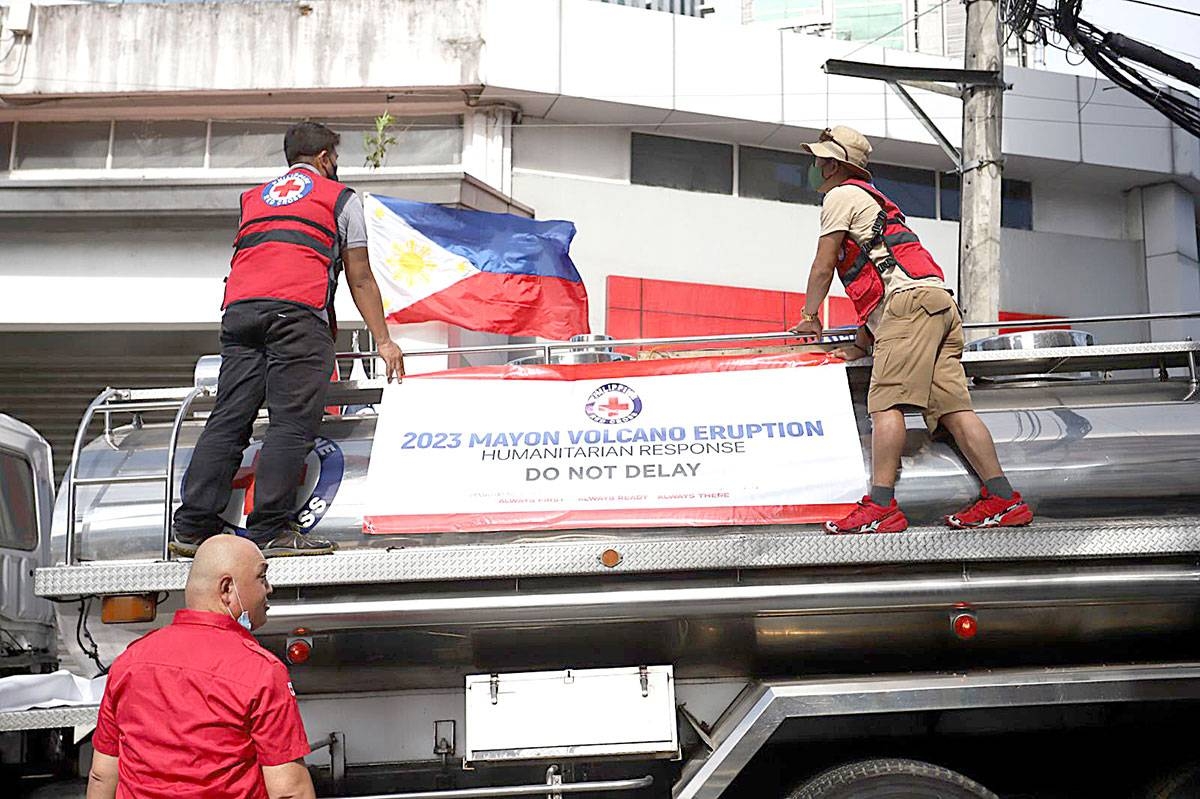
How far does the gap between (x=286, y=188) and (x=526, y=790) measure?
2610 mm

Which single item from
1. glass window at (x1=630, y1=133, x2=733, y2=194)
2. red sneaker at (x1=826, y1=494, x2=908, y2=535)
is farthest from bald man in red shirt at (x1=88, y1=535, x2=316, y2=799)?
glass window at (x1=630, y1=133, x2=733, y2=194)

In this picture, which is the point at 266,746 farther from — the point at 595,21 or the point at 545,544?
the point at 595,21

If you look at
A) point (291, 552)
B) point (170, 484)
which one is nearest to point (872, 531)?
point (291, 552)

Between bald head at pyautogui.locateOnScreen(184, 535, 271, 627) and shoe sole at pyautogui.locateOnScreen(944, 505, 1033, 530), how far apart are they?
2.56 m

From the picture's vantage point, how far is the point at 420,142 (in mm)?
12828

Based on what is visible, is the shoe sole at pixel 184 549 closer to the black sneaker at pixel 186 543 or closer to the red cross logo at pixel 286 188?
the black sneaker at pixel 186 543

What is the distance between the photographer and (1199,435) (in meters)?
4.64

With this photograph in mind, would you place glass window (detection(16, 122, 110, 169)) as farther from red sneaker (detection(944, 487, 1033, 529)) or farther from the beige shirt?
red sneaker (detection(944, 487, 1033, 529))

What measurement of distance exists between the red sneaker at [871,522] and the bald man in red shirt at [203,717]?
2129 millimetres

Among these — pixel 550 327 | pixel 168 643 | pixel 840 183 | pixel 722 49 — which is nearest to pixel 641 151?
pixel 722 49

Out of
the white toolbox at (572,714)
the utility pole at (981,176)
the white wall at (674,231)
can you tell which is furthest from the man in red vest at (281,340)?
the white wall at (674,231)

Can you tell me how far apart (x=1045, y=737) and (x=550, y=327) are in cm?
546

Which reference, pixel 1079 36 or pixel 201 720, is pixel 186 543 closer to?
pixel 201 720

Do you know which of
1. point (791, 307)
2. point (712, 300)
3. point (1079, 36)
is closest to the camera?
point (1079, 36)
